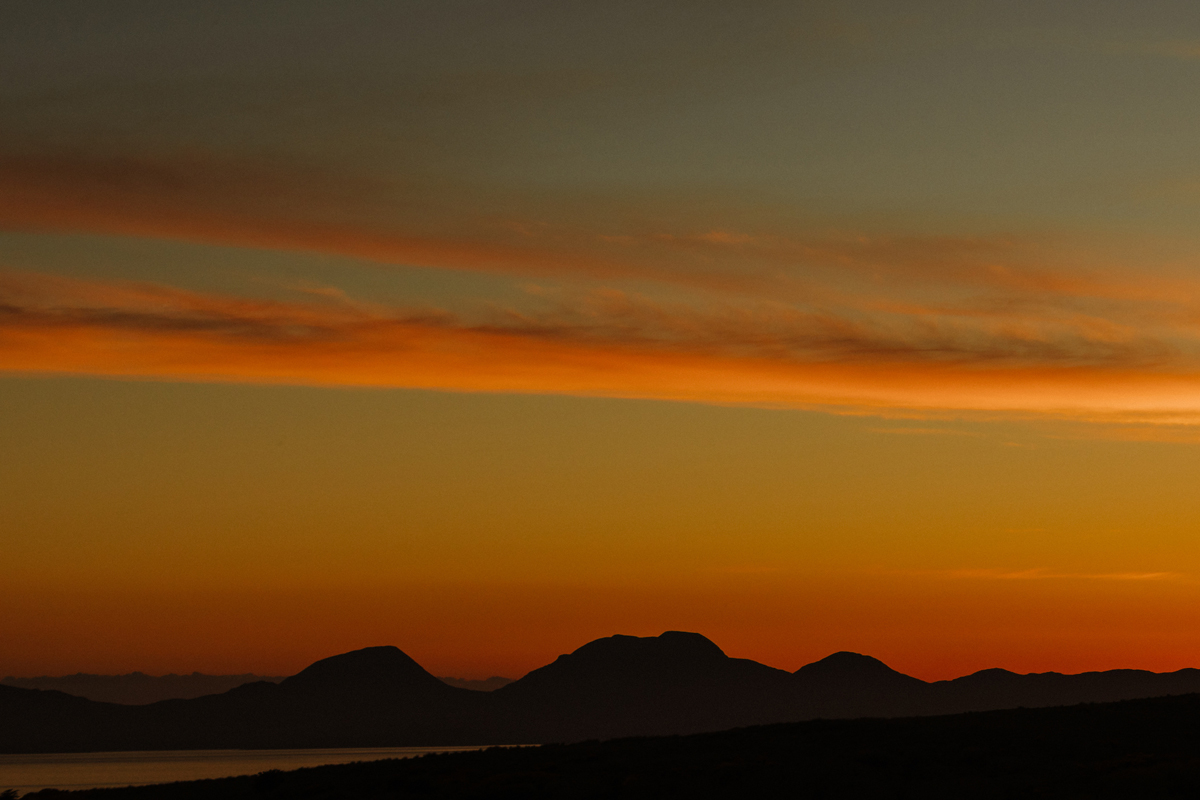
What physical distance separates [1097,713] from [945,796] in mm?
23954

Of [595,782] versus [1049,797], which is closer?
[1049,797]

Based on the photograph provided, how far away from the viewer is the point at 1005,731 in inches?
2687

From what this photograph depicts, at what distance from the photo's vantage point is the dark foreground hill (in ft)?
179

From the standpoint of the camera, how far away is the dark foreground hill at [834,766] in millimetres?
54531

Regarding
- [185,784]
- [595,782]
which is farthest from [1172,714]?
[185,784]

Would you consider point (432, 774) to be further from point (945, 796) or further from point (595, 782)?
point (945, 796)

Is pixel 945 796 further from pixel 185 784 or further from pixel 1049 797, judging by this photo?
pixel 185 784

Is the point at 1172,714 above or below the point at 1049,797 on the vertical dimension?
above

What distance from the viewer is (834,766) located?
61.0 m

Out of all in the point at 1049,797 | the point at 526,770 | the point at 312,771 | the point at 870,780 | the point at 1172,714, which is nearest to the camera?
the point at 1049,797

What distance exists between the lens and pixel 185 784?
236 feet

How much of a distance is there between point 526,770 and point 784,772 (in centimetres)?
1280

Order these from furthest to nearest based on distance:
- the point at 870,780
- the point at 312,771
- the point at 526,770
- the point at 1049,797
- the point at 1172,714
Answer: the point at 312,771 → the point at 1172,714 → the point at 526,770 → the point at 870,780 → the point at 1049,797

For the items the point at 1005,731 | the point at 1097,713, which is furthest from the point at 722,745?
the point at 1097,713
